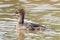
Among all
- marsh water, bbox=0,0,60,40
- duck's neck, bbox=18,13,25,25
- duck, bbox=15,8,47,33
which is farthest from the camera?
duck's neck, bbox=18,13,25,25

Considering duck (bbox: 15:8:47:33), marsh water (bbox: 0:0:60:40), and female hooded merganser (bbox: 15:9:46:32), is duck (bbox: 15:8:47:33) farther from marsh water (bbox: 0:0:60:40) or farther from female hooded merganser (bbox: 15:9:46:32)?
marsh water (bbox: 0:0:60:40)

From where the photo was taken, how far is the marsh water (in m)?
12.7

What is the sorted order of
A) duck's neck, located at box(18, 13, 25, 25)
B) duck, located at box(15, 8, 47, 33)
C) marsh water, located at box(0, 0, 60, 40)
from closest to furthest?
marsh water, located at box(0, 0, 60, 40) < duck, located at box(15, 8, 47, 33) < duck's neck, located at box(18, 13, 25, 25)

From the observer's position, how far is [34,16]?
15195 mm

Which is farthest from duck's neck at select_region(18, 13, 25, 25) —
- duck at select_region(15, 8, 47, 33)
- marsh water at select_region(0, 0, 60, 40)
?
marsh water at select_region(0, 0, 60, 40)

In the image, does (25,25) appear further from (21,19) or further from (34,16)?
(34,16)

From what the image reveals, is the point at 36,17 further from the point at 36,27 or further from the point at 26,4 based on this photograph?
the point at 26,4

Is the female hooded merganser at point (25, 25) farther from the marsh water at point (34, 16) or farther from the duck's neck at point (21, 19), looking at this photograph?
the marsh water at point (34, 16)

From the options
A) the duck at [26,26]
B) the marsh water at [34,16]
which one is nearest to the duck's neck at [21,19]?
the duck at [26,26]

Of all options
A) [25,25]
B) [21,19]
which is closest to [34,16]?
[21,19]

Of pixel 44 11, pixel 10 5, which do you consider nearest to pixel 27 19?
pixel 44 11

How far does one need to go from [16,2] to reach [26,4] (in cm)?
80

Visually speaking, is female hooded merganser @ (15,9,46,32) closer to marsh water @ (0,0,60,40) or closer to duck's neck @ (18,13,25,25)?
duck's neck @ (18,13,25,25)

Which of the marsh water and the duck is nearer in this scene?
the marsh water
